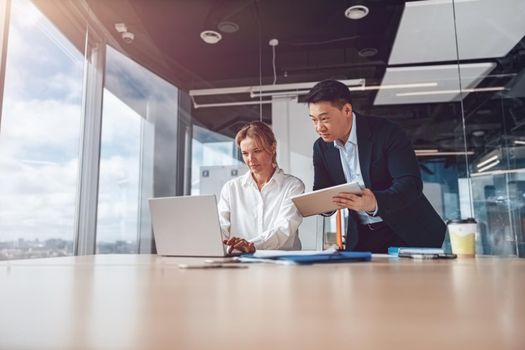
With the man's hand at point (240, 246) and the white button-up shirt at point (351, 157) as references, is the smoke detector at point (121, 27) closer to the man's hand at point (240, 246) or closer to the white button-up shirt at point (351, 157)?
the white button-up shirt at point (351, 157)

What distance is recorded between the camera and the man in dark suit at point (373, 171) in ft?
7.54

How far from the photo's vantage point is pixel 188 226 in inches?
54.8

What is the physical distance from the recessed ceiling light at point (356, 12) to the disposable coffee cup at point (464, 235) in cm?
258

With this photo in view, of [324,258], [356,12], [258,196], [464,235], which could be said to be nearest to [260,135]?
[258,196]

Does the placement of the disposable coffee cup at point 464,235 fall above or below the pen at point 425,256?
above

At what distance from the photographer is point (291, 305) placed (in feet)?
1.06

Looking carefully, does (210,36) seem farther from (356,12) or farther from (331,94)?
(331,94)

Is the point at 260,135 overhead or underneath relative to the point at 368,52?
underneath

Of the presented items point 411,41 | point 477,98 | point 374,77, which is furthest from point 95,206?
point 477,98

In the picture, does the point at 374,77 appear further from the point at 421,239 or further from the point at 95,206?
the point at 95,206

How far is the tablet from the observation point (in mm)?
1595

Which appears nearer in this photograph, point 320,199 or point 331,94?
point 320,199

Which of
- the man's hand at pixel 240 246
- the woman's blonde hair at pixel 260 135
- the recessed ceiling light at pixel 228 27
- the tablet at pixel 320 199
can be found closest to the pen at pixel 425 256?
the tablet at pixel 320 199

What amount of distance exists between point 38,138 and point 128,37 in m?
1.57
